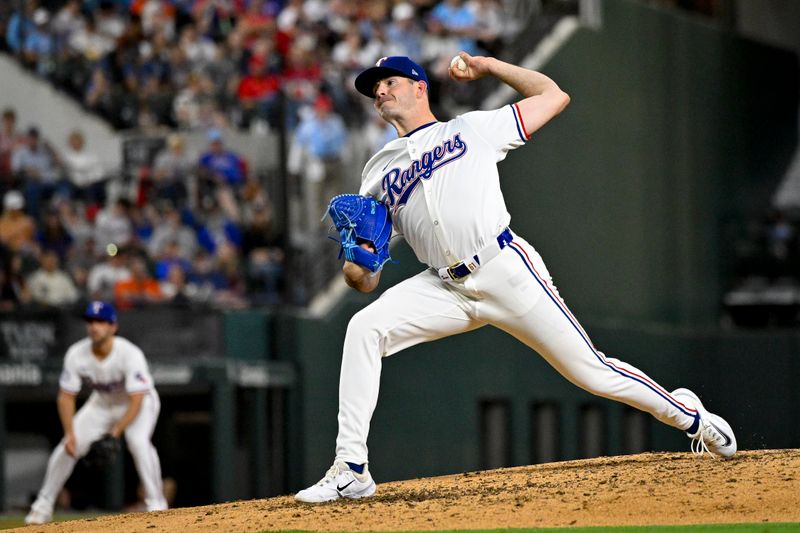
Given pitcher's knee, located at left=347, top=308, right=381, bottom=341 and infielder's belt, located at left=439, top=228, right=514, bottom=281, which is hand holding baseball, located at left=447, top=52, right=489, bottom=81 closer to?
infielder's belt, located at left=439, top=228, right=514, bottom=281

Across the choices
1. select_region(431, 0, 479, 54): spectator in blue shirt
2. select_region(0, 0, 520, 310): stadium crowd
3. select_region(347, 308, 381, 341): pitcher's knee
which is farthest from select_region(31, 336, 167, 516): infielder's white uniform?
select_region(431, 0, 479, 54): spectator in blue shirt

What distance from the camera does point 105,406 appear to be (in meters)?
11.8

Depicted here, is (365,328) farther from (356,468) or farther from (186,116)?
(186,116)

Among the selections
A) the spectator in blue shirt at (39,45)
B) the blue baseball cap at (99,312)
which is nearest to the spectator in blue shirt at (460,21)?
the spectator in blue shirt at (39,45)

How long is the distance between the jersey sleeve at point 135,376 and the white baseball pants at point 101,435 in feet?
0.56

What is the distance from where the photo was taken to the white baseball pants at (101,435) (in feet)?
37.4

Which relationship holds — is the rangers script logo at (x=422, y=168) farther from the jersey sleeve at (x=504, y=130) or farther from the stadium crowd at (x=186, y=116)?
the stadium crowd at (x=186, y=116)

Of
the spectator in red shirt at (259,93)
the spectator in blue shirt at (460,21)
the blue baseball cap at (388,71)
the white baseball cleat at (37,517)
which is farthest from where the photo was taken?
the spectator in blue shirt at (460,21)

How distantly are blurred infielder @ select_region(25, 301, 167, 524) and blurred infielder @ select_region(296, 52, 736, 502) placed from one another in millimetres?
4433

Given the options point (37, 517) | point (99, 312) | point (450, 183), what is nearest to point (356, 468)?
point (450, 183)

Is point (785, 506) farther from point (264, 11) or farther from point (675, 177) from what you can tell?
point (675, 177)

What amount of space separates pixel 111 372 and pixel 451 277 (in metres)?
5.11

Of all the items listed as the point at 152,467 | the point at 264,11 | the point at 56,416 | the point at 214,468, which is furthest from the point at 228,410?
the point at 264,11

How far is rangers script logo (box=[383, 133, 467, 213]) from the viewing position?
7.10 m
